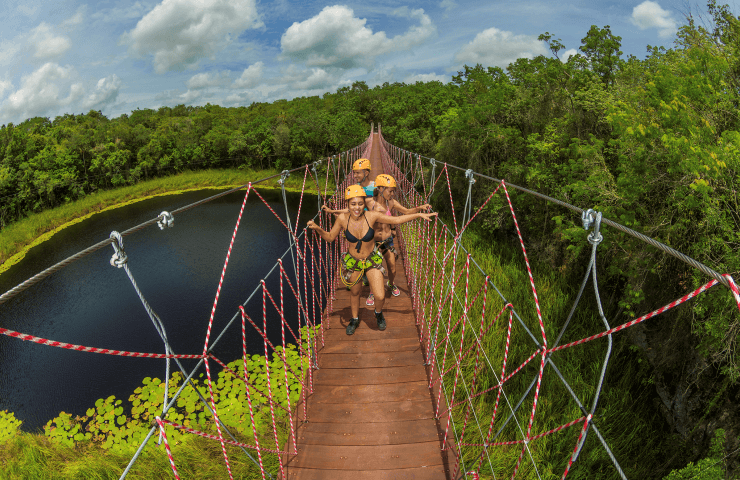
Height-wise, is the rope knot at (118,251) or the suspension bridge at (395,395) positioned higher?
the rope knot at (118,251)

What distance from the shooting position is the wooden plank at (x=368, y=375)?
231 centimetres

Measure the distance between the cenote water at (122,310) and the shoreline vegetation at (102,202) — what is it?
2.38 ft

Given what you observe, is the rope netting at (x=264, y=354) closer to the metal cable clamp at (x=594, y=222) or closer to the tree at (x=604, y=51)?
the metal cable clamp at (x=594, y=222)

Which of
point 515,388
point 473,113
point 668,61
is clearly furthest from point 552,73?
point 515,388

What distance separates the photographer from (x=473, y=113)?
25.2 feet

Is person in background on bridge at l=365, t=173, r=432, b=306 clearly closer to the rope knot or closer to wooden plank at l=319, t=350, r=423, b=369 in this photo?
wooden plank at l=319, t=350, r=423, b=369

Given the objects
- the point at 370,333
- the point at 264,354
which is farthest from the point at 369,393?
the point at 264,354

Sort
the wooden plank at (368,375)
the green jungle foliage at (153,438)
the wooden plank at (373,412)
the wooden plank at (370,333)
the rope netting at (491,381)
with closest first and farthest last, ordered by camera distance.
Result: the rope netting at (491,381) < the wooden plank at (373,412) < the wooden plank at (368,375) < the wooden plank at (370,333) < the green jungle foliage at (153,438)

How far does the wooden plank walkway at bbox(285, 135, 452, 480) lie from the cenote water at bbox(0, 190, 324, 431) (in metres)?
4.14

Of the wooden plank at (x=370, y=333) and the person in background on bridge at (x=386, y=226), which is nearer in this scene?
the wooden plank at (x=370, y=333)

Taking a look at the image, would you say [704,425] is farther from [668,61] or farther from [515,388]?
[668,61]

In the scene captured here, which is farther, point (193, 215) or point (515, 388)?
point (193, 215)

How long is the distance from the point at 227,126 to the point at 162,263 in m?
19.3

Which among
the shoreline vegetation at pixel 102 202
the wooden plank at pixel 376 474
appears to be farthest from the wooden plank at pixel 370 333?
the shoreline vegetation at pixel 102 202
